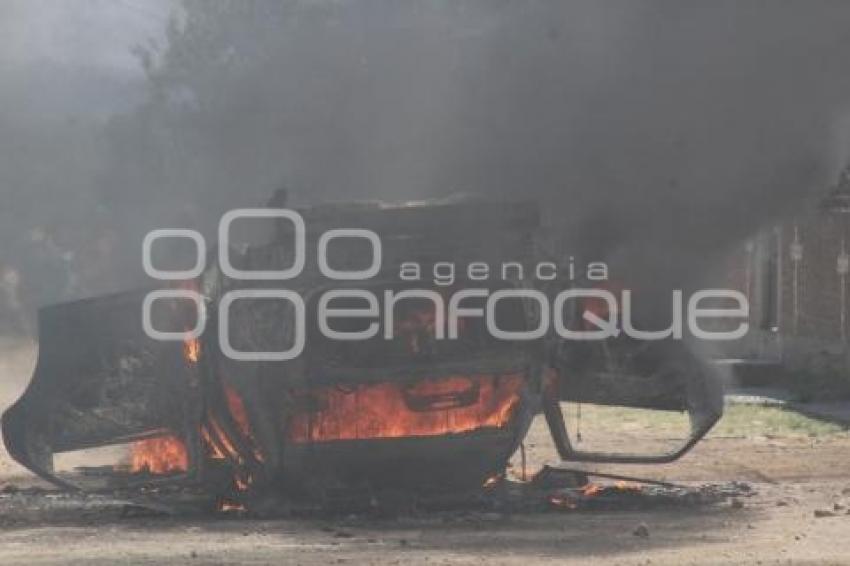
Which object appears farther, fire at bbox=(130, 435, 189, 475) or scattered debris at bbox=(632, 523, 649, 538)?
fire at bbox=(130, 435, 189, 475)

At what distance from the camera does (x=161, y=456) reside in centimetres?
880

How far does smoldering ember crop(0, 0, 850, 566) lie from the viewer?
328 inches

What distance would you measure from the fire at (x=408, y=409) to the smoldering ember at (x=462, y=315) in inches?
0.7

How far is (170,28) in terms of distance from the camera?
769 inches

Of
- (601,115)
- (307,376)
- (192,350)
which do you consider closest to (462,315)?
(307,376)

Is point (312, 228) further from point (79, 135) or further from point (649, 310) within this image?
point (79, 135)

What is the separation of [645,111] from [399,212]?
2005 mm

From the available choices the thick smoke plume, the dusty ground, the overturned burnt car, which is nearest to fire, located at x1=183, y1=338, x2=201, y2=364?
the overturned burnt car

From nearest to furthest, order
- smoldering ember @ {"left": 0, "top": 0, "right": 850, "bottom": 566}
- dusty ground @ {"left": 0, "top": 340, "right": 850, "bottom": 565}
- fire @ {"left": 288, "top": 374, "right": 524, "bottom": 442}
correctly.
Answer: dusty ground @ {"left": 0, "top": 340, "right": 850, "bottom": 565} → smoldering ember @ {"left": 0, "top": 0, "right": 850, "bottom": 566} → fire @ {"left": 288, "top": 374, "right": 524, "bottom": 442}

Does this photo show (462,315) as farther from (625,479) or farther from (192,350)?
(625,479)

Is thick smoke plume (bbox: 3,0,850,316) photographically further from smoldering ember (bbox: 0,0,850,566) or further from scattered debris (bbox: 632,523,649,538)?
scattered debris (bbox: 632,523,649,538)

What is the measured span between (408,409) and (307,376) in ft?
2.34

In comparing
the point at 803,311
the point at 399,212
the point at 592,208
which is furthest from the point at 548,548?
the point at 803,311

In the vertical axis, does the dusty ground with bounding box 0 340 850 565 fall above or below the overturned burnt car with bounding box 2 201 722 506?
below
